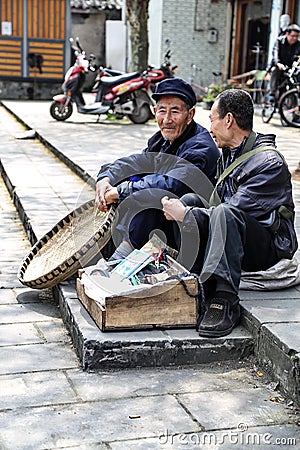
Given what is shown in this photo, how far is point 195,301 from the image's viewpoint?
11.6ft

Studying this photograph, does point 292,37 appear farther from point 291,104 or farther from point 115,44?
point 115,44

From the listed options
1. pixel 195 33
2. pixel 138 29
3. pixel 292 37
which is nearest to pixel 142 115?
pixel 138 29

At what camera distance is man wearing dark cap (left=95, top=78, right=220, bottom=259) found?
3.98 meters

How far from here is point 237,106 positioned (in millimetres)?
3684

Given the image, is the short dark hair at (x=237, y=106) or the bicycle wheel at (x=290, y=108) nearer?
the short dark hair at (x=237, y=106)

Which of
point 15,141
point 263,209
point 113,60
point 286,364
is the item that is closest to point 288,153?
point 15,141

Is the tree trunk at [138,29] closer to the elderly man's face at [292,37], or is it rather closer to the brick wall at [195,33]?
the elderly man's face at [292,37]

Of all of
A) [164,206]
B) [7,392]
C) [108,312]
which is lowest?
[7,392]

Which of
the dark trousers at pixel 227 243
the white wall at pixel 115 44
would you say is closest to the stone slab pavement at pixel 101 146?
the dark trousers at pixel 227 243

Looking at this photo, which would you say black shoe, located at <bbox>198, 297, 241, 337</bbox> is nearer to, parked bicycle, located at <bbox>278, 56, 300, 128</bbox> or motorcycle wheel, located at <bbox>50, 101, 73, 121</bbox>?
parked bicycle, located at <bbox>278, 56, 300, 128</bbox>

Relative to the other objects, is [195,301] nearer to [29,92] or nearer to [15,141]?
[15,141]

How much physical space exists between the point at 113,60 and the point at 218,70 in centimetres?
424

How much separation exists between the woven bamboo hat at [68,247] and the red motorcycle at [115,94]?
7382 millimetres

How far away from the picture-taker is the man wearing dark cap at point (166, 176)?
13.1 ft
